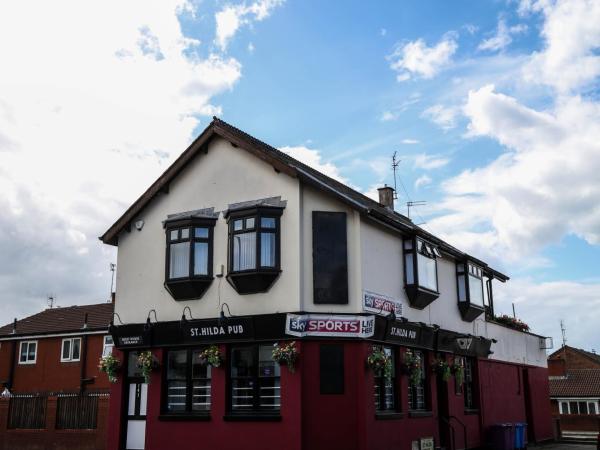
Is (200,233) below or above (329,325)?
above

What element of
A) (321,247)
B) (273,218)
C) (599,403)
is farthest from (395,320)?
(599,403)

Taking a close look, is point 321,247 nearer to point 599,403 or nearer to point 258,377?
point 258,377

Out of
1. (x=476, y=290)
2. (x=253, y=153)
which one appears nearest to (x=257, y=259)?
(x=253, y=153)

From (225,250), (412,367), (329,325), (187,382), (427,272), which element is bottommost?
(187,382)

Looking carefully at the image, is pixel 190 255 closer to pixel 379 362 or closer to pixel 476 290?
pixel 379 362

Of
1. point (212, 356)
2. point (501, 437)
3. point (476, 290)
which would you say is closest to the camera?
point (212, 356)

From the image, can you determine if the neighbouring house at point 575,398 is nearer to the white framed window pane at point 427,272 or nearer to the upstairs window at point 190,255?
the white framed window pane at point 427,272

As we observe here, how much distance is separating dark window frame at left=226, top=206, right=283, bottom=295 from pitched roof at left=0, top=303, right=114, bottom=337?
18.3 m

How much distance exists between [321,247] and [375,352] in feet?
9.86

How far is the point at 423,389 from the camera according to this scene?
66.9 feet

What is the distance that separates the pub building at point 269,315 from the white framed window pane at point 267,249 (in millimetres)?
30

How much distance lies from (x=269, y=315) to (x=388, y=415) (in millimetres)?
4166

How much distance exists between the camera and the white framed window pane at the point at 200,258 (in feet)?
60.3

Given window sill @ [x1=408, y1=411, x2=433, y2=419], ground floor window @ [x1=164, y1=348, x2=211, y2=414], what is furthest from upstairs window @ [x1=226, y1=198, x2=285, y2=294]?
window sill @ [x1=408, y1=411, x2=433, y2=419]
